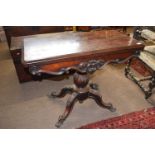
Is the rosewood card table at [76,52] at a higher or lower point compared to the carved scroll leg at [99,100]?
higher

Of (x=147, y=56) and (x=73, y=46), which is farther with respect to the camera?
(x=147, y=56)

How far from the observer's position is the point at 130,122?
4.72 feet

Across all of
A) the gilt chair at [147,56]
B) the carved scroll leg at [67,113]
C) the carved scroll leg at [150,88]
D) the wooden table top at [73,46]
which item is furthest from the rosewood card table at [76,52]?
the carved scroll leg at [150,88]

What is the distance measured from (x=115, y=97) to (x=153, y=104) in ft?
1.24

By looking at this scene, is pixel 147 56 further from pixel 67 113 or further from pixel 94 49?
pixel 67 113

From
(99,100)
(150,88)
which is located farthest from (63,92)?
(150,88)

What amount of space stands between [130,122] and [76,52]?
32.7 inches

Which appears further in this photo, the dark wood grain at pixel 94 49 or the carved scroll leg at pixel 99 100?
the carved scroll leg at pixel 99 100

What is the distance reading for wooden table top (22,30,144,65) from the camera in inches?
39.4

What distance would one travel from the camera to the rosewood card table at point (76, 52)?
1.00 metres

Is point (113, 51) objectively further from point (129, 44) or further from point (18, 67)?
point (18, 67)

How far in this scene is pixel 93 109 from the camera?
160 cm

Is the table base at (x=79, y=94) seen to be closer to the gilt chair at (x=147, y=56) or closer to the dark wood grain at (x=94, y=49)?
the dark wood grain at (x=94, y=49)
